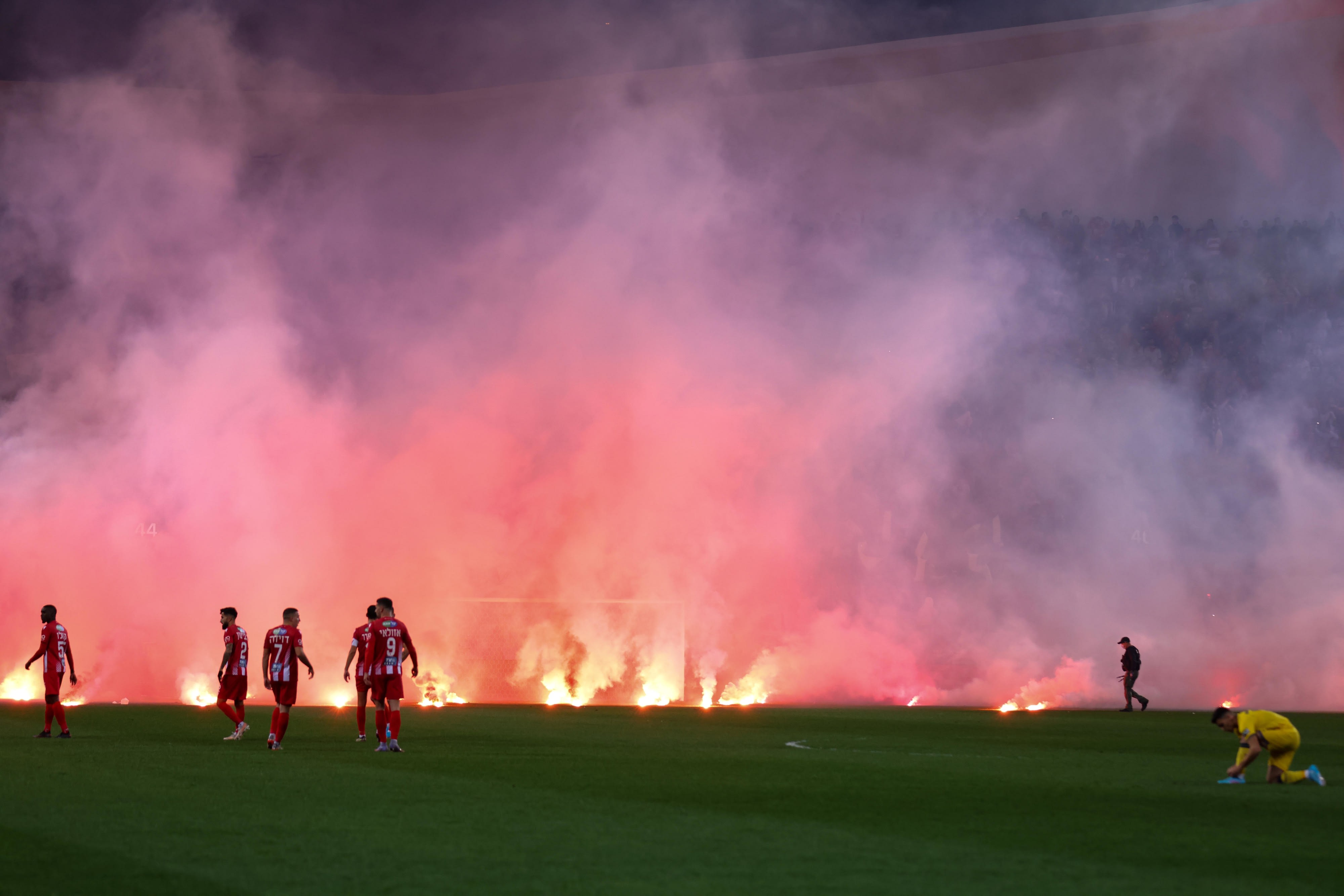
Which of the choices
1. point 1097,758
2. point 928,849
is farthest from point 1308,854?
point 1097,758

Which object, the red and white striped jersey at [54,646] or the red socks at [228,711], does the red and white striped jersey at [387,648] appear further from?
the red and white striped jersey at [54,646]

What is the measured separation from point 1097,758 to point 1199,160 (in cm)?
3016

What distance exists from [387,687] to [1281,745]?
8826 millimetres

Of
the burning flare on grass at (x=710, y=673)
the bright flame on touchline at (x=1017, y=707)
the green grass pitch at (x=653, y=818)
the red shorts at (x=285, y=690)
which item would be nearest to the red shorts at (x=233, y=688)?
the green grass pitch at (x=653, y=818)

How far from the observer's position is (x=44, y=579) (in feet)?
99.8

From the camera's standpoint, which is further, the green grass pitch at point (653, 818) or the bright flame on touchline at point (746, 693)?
the bright flame on touchline at point (746, 693)

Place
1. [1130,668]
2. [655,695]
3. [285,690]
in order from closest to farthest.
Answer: [285,690]
[1130,668]
[655,695]

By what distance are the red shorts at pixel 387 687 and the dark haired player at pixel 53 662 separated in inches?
155

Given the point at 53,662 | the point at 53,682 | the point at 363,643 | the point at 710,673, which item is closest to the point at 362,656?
the point at 363,643

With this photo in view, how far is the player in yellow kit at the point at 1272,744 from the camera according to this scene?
11.0 metres

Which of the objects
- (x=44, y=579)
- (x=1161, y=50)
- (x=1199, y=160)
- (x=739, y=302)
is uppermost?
(x=1161, y=50)

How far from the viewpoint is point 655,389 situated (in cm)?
3622

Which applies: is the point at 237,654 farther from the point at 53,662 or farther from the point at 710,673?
the point at 710,673

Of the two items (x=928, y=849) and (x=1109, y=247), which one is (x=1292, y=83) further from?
(x=928, y=849)
